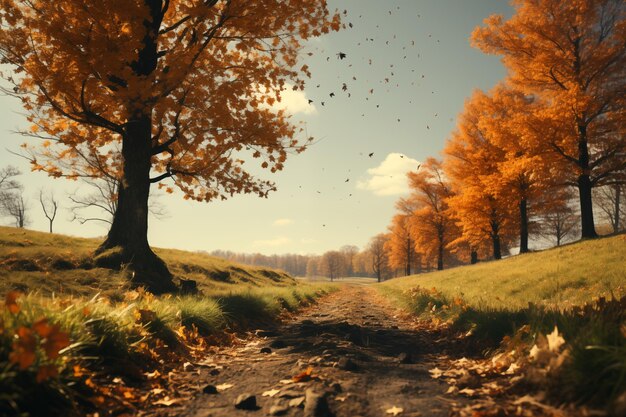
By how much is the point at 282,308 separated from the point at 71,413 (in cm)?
657

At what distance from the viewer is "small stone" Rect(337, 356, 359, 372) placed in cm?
344

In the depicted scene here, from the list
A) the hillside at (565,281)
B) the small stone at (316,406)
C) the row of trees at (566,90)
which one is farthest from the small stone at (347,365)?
the row of trees at (566,90)

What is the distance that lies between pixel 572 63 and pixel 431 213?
736 inches

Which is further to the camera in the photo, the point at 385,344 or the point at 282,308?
the point at 282,308

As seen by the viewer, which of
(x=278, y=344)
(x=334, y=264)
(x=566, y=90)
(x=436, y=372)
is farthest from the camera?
(x=334, y=264)

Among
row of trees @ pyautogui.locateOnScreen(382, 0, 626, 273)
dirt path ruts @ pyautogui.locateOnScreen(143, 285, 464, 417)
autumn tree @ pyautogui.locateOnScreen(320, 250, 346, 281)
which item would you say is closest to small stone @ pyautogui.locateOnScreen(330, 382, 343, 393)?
dirt path ruts @ pyautogui.locateOnScreen(143, 285, 464, 417)

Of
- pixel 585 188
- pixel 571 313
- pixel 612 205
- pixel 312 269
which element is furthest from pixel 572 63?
pixel 312 269

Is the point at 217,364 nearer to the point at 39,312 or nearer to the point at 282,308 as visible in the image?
the point at 39,312

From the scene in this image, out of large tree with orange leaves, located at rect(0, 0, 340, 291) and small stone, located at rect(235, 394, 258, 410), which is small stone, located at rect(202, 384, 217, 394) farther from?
large tree with orange leaves, located at rect(0, 0, 340, 291)

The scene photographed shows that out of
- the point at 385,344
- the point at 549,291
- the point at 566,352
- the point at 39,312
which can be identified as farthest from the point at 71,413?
the point at 549,291

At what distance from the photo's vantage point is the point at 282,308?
8.58 m

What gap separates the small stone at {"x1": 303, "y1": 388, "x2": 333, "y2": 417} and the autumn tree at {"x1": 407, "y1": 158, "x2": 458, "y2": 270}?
28299 mm

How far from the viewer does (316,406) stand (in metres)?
2.44

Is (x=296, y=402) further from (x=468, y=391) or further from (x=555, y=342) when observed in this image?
(x=555, y=342)
